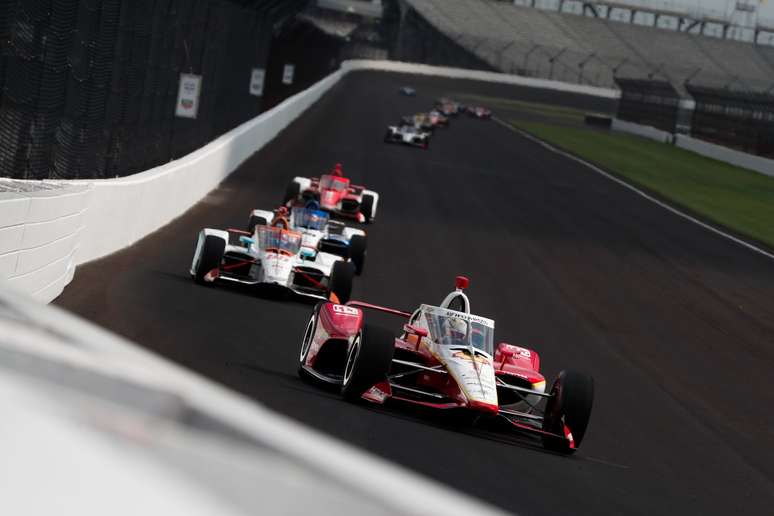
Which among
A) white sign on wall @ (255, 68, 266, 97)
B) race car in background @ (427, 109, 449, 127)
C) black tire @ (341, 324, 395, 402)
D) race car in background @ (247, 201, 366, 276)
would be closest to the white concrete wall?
black tire @ (341, 324, 395, 402)

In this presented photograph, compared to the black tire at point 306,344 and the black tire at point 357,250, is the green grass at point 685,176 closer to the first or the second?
the black tire at point 357,250

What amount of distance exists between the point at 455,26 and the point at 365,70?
18453 mm

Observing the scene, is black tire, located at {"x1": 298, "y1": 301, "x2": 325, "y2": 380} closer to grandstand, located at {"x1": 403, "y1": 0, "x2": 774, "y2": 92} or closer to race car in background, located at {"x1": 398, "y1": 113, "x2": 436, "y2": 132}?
race car in background, located at {"x1": 398, "y1": 113, "x2": 436, "y2": 132}

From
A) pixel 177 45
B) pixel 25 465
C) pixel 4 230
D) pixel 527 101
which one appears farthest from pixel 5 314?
pixel 527 101

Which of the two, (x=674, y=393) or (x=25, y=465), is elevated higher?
(x=25, y=465)

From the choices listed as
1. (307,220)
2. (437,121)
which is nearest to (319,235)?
(307,220)

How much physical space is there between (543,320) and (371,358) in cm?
707

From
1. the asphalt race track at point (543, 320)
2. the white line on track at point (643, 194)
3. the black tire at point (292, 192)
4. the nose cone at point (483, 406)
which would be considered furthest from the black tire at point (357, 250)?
the white line on track at point (643, 194)

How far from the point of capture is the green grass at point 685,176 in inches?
1380

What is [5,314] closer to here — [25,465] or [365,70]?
[25,465]

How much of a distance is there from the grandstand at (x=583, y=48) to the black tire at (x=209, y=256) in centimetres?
10126

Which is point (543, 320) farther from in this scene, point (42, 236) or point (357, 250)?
point (42, 236)

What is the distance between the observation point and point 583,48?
122 metres

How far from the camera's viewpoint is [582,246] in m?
25.6
